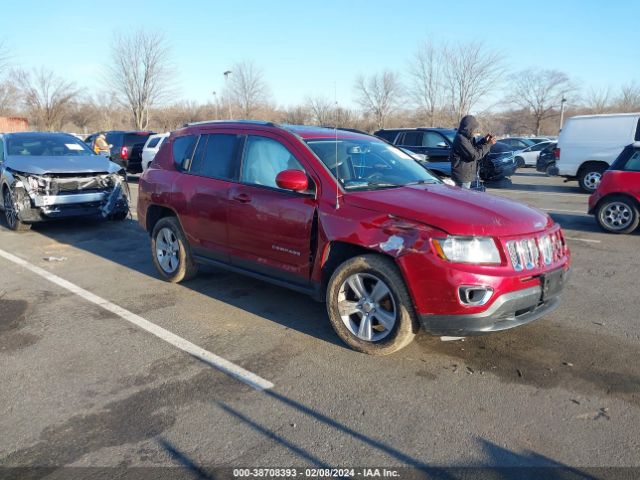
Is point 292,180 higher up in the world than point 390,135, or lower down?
lower down

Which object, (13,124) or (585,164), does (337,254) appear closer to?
(585,164)

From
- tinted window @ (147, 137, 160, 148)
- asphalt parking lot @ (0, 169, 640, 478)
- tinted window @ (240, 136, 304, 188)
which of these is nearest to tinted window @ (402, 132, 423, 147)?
tinted window @ (147, 137, 160, 148)

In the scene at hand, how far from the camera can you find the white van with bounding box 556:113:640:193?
1367cm

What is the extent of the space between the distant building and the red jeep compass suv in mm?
42887

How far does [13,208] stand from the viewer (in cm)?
883

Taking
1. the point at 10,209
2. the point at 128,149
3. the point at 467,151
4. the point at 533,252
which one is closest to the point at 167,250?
the point at 533,252

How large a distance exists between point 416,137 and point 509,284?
39.6 ft

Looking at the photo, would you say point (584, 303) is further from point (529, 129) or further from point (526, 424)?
point (529, 129)

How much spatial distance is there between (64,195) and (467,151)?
653 cm

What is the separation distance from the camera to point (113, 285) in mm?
5988

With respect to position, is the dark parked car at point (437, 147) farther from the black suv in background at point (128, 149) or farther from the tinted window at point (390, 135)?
the black suv in background at point (128, 149)

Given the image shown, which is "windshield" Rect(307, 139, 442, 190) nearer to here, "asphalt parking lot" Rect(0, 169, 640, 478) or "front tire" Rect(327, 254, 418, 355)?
"front tire" Rect(327, 254, 418, 355)

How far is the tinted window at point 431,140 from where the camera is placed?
14.9 m

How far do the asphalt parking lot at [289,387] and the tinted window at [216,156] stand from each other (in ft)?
4.22
